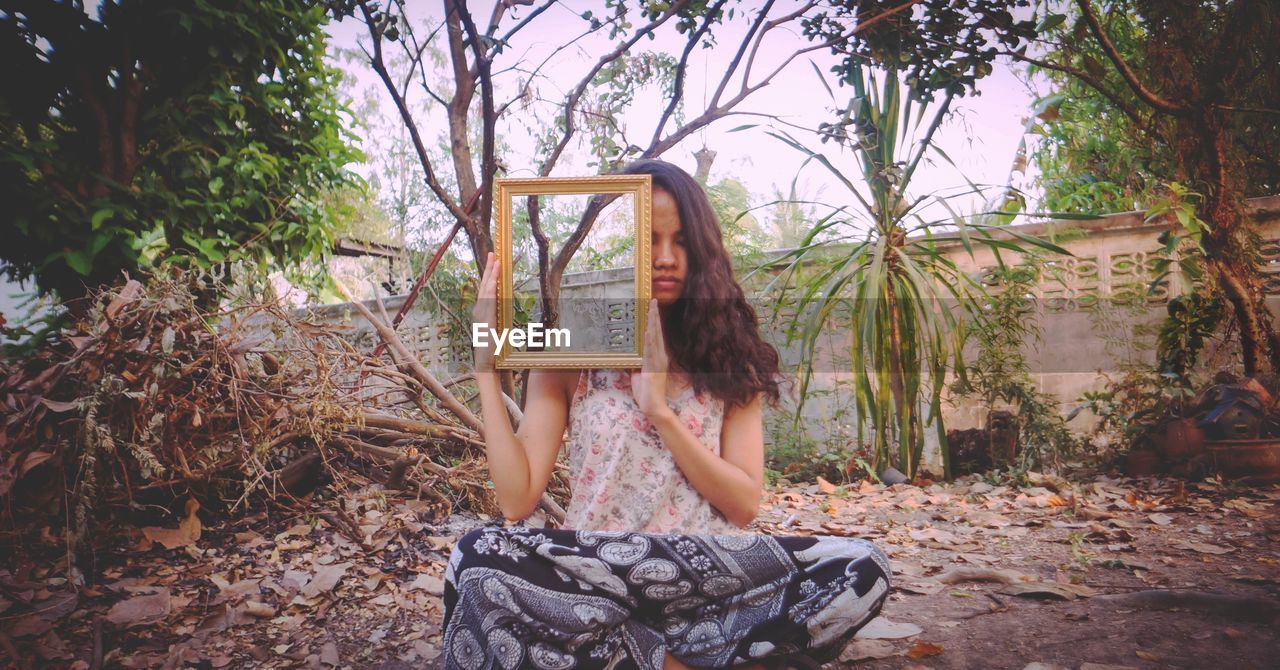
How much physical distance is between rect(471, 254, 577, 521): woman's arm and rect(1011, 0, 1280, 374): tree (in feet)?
6.79

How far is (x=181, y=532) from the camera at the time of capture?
1752mm

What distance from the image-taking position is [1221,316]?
2635mm

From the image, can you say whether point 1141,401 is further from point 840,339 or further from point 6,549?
point 6,549

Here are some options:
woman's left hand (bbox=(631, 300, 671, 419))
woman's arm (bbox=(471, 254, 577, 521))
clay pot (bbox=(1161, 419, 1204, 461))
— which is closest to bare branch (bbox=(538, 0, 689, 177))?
woman's arm (bbox=(471, 254, 577, 521))

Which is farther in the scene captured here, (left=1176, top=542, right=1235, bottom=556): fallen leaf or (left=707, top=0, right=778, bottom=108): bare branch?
(left=707, top=0, right=778, bottom=108): bare branch

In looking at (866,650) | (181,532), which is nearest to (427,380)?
(181,532)

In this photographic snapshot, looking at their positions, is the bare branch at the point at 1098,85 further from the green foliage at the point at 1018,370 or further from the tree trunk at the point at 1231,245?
the green foliage at the point at 1018,370

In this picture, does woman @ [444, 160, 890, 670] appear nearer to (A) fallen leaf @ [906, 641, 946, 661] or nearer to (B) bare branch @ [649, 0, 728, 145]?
(A) fallen leaf @ [906, 641, 946, 661]

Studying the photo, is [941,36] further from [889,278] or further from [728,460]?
[728,460]

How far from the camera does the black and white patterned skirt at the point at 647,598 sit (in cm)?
94

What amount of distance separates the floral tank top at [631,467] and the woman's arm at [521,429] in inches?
2.0

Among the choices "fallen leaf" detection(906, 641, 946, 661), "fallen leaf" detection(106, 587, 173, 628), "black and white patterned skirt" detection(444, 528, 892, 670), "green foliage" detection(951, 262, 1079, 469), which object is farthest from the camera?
"green foliage" detection(951, 262, 1079, 469)

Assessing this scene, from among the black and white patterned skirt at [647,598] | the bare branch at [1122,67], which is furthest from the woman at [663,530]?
the bare branch at [1122,67]

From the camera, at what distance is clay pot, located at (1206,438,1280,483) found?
2.35 meters
